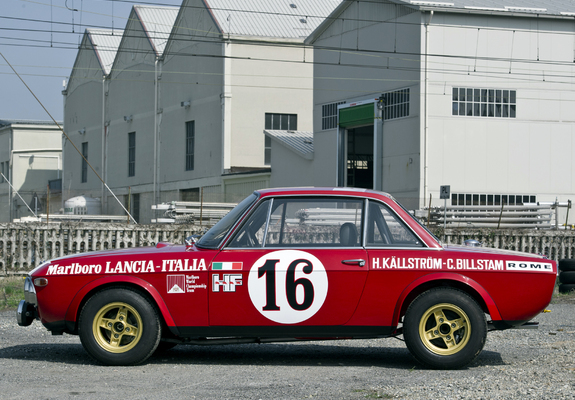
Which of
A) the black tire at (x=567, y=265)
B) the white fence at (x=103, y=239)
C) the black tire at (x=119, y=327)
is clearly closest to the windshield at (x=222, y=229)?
the black tire at (x=119, y=327)

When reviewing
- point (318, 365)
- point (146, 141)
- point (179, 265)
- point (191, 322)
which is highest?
point (146, 141)

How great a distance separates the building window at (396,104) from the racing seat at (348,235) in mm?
22973

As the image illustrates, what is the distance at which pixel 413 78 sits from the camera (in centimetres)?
2888

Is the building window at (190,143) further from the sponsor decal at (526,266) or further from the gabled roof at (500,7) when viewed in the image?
the sponsor decal at (526,266)

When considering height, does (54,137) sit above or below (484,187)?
above

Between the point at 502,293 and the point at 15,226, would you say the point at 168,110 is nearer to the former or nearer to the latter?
the point at 15,226

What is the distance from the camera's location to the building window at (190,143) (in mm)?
42344

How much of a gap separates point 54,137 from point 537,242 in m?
54.4

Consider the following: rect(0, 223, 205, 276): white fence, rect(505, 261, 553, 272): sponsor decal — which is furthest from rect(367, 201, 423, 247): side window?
rect(0, 223, 205, 276): white fence

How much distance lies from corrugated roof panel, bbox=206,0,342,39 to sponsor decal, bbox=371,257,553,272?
1317 inches

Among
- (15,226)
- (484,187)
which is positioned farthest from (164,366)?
(484,187)

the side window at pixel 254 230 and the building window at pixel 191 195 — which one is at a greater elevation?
the building window at pixel 191 195

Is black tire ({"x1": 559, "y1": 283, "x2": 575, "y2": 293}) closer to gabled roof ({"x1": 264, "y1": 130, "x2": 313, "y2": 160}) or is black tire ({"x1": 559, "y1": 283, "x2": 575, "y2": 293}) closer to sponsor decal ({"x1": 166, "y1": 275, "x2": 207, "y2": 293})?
sponsor decal ({"x1": 166, "y1": 275, "x2": 207, "y2": 293})

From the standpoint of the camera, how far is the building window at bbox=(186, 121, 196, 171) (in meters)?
42.3
